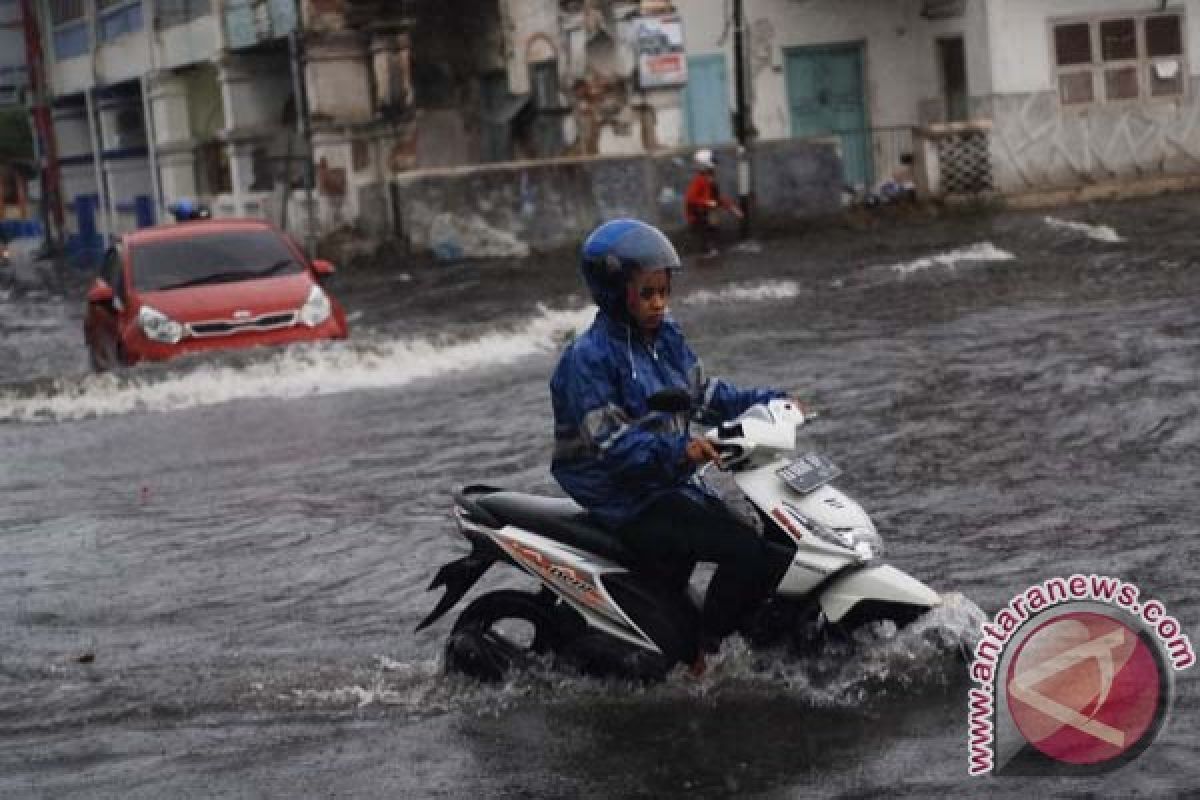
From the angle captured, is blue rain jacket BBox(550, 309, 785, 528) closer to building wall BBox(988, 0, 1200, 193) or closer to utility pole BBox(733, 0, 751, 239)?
utility pole BBox(733, 0, 751, 239)

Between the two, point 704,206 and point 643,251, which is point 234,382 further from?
point 704,206

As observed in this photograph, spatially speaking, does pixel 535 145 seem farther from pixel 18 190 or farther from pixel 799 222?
pixel 18 190

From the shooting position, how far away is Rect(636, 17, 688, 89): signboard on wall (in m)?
31.0

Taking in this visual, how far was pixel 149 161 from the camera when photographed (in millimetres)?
46062

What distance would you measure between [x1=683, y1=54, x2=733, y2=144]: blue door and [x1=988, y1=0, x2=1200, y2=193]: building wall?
4375mm

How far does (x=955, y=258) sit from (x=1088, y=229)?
302 cm

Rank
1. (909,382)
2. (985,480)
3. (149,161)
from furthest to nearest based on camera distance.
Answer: (149,161) < (909,382) < (985,480)

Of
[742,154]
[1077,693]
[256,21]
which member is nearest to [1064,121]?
[742,154]

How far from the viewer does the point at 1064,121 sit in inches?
1261

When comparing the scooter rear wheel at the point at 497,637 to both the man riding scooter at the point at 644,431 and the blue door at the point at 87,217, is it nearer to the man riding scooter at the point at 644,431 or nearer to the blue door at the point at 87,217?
the man riding scooter at the point at 644,431

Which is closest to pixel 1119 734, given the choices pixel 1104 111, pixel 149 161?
pixel 1104 111

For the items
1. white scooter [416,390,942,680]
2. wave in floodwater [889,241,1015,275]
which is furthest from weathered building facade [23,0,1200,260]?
white scooter [416,390,942,680]

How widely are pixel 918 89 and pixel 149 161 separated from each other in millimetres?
18727

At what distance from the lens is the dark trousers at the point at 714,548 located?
679 cm
